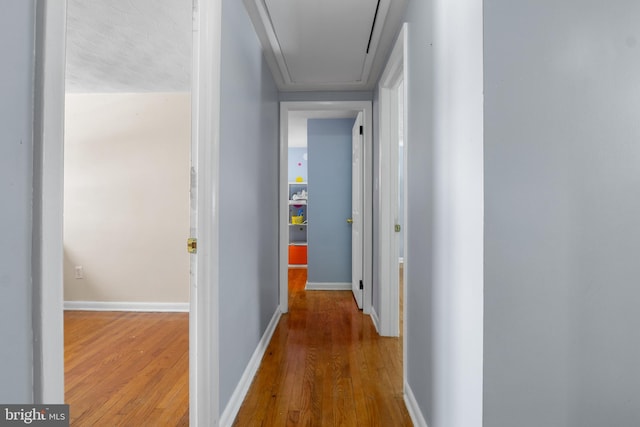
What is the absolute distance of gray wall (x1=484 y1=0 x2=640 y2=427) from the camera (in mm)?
941

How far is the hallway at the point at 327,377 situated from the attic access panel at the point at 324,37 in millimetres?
2308

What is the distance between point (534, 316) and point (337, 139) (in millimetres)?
3676

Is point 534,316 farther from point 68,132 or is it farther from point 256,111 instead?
point 68,132

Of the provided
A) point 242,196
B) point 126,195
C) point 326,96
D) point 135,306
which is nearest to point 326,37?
point 326,96

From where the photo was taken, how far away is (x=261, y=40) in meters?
2.38

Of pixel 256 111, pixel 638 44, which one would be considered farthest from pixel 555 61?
pixel 256 111

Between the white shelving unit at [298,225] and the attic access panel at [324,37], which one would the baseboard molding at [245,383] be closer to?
the attic access panel at [324,37]

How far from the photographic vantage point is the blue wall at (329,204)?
4352 millimetres

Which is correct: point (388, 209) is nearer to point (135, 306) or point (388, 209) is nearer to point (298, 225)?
point (135, 306)

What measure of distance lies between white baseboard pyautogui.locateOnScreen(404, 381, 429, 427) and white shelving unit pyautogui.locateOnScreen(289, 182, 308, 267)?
4.32 meters

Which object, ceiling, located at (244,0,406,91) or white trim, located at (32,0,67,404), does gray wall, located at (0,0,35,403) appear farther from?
ceiling, located at (244,0,406,91)

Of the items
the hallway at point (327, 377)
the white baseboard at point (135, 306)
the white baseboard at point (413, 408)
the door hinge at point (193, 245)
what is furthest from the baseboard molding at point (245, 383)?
the white baseboard at point (135, 306)

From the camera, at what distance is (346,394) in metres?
1.87

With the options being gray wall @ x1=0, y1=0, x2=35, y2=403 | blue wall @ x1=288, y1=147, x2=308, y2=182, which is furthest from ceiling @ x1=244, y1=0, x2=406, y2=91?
blue wall @ x1=288, y1=147, x2=308, y2=182
